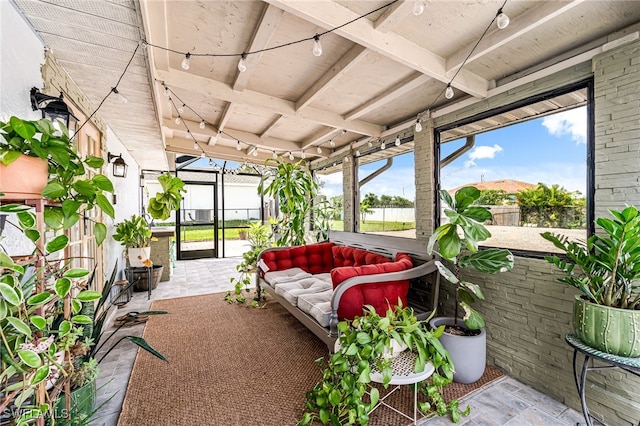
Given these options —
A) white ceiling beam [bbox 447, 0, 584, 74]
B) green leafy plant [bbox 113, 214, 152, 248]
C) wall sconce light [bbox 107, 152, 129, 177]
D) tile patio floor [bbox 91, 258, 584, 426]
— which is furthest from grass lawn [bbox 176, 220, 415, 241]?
wall sconce light [bbox 107, 152, 129, 177]

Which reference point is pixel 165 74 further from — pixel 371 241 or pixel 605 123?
pixel 605 123

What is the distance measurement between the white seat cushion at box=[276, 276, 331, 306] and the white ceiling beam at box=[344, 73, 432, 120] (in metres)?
2.14

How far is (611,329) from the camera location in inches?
61.9

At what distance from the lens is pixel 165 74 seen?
9.07 ft

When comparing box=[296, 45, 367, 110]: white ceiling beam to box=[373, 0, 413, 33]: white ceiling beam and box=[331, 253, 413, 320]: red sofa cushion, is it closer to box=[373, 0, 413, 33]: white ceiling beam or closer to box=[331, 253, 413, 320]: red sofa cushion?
box=[373, 0, 413, 33]: white ceiling beam

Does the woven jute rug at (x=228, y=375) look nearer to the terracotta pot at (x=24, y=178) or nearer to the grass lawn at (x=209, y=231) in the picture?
the terracotta pot at (x=24, y=178)

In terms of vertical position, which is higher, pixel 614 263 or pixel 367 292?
pixel 614 263

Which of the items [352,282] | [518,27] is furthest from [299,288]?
[518,27]

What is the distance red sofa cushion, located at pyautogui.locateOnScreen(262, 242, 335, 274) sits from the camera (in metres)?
4.00

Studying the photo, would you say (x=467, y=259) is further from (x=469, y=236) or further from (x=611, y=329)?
(x=611, y=329)

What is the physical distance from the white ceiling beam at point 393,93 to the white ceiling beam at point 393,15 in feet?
2.40

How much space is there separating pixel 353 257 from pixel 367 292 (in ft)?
4.45

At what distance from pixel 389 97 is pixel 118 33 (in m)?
2.35

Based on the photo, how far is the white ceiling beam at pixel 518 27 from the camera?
5.41ft
